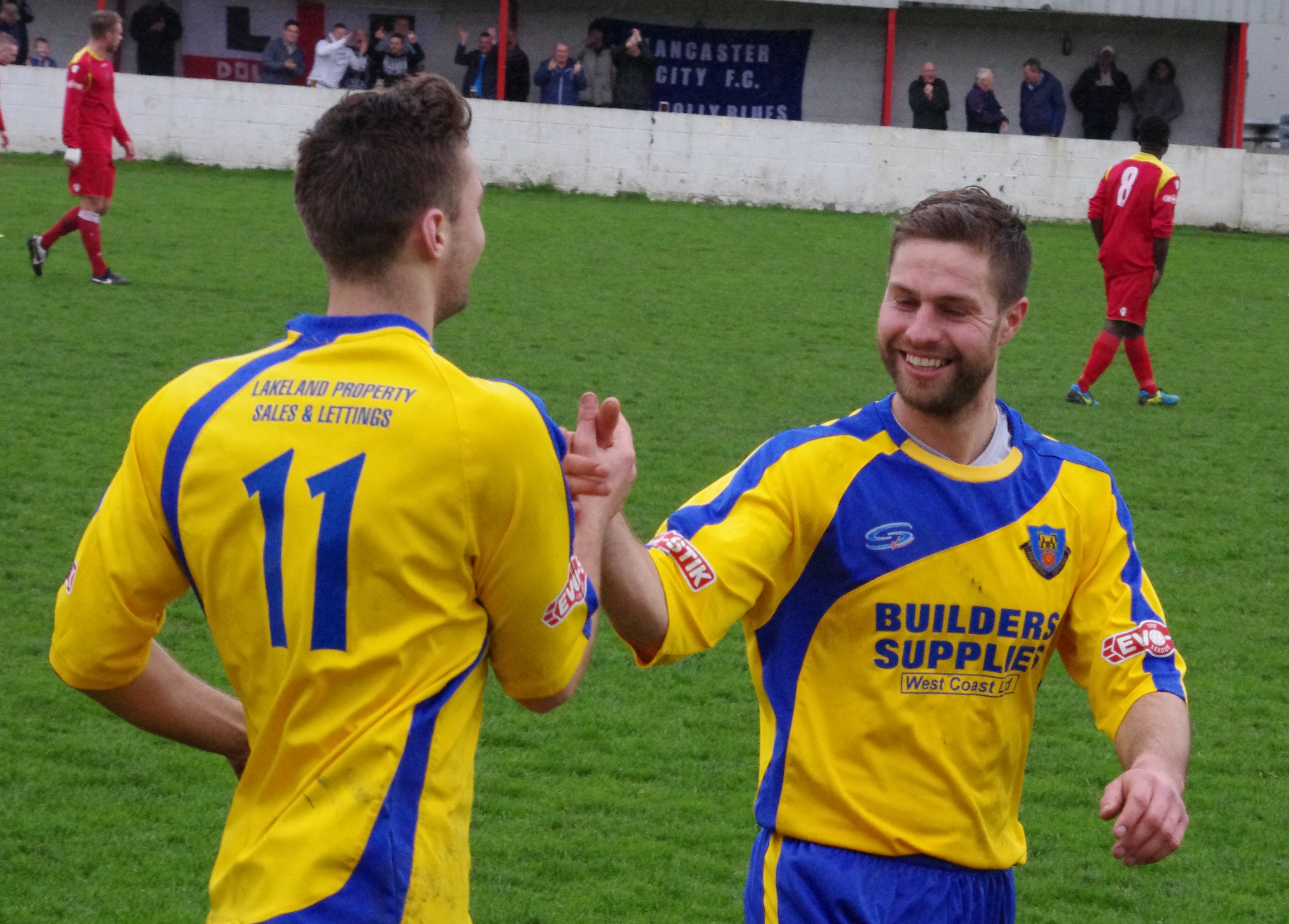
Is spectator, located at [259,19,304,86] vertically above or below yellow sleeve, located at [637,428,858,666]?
above

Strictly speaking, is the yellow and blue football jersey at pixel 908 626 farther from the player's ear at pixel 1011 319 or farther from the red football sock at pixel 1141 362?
the red football sock at pixel 1141 362

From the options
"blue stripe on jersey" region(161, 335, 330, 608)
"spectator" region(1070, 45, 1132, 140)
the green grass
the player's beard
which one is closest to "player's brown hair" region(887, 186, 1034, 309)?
the player's beard

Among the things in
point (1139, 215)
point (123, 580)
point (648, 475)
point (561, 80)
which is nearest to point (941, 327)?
point (123, 580)

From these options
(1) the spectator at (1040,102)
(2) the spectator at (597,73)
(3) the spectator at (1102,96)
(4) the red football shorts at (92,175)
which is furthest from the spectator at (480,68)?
(4) the red football shorts at (92,175)

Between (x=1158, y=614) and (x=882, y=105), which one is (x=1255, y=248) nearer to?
(x=882, y=105)

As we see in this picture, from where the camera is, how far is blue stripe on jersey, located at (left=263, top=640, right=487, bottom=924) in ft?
6.40

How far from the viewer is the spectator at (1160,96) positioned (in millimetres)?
24062

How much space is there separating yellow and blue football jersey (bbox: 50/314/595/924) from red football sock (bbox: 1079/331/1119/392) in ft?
32.4

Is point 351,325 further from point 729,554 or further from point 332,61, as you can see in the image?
point 332,61

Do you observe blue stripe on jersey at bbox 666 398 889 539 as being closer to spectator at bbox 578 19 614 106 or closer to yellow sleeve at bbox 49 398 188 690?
yellow sleeve at bbox 49 398 188 690

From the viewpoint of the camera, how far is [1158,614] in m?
2.83

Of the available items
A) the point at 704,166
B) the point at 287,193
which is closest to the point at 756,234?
the point at 704,166

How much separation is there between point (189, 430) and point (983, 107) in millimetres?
21788

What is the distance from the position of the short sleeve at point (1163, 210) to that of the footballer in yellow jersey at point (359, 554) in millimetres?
10165
